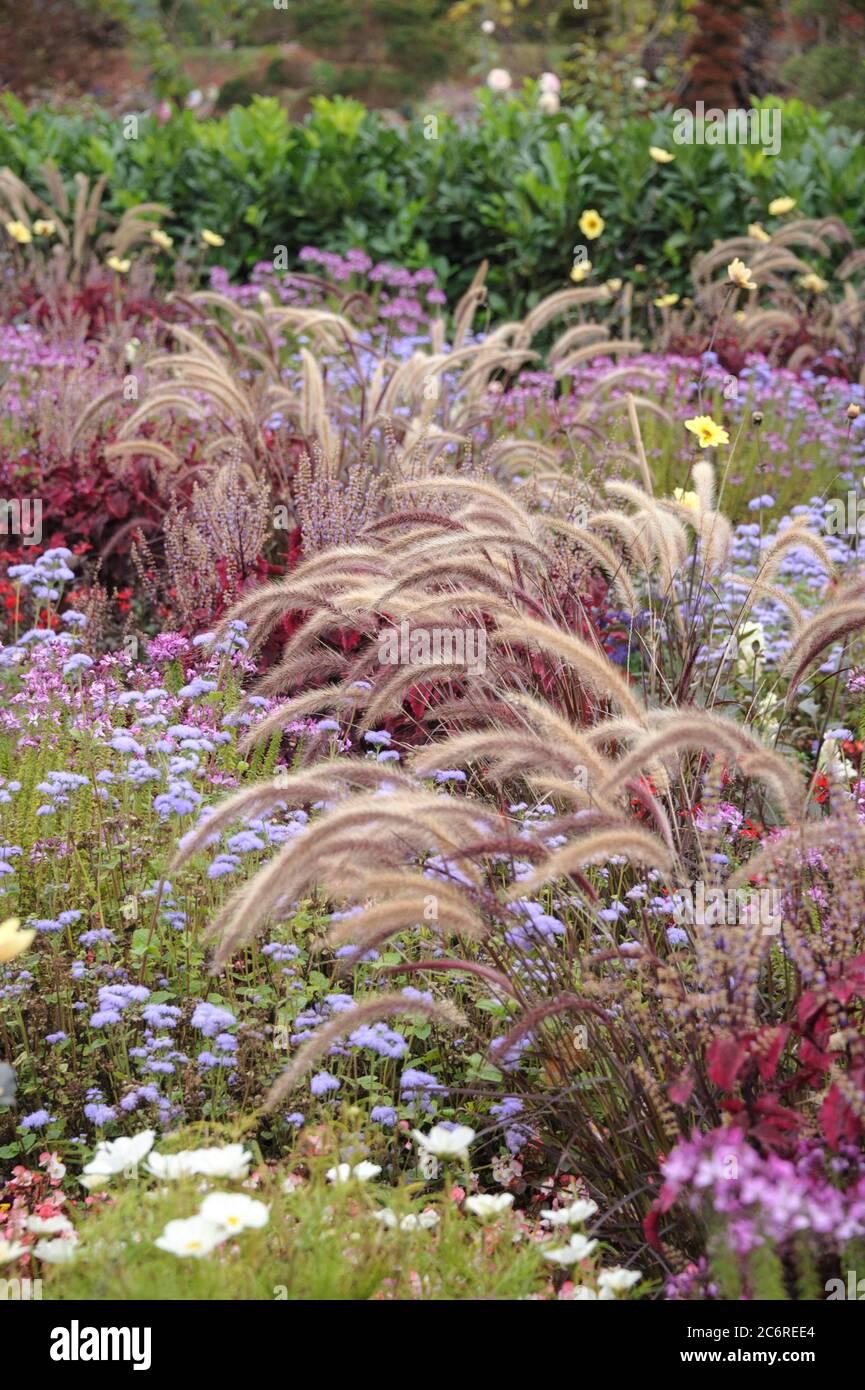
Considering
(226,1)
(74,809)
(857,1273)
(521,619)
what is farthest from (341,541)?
(226,1)

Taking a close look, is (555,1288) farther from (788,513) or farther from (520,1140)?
(788,513)

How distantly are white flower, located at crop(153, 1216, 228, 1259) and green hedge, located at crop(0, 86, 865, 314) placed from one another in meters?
8.15

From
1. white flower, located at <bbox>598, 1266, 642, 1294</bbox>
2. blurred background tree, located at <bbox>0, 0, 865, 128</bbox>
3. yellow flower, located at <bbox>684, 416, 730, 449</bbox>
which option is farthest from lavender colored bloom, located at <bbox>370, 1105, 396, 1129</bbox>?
blurred background tree, located at <bbox>0, 0, 865, 128</bbox>

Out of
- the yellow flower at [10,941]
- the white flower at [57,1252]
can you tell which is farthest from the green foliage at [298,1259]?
the yellow flower at [10,941]

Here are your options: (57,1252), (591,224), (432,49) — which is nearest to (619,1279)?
(57,1252)

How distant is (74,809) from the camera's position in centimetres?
381

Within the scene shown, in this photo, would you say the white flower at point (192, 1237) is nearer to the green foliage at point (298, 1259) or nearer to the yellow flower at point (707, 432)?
the green foliage at point (298, 1259)

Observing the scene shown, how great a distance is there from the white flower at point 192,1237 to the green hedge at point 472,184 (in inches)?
321

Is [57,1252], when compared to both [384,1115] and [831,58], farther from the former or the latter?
[831,58]

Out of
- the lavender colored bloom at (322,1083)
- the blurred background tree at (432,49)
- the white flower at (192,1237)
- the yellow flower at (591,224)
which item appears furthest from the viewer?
the blurred background tree at (432,49)

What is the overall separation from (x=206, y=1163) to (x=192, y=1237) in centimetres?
16

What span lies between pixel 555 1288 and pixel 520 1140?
35cm

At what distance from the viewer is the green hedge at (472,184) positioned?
9.43 meters

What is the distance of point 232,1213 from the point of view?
6.92 ft
